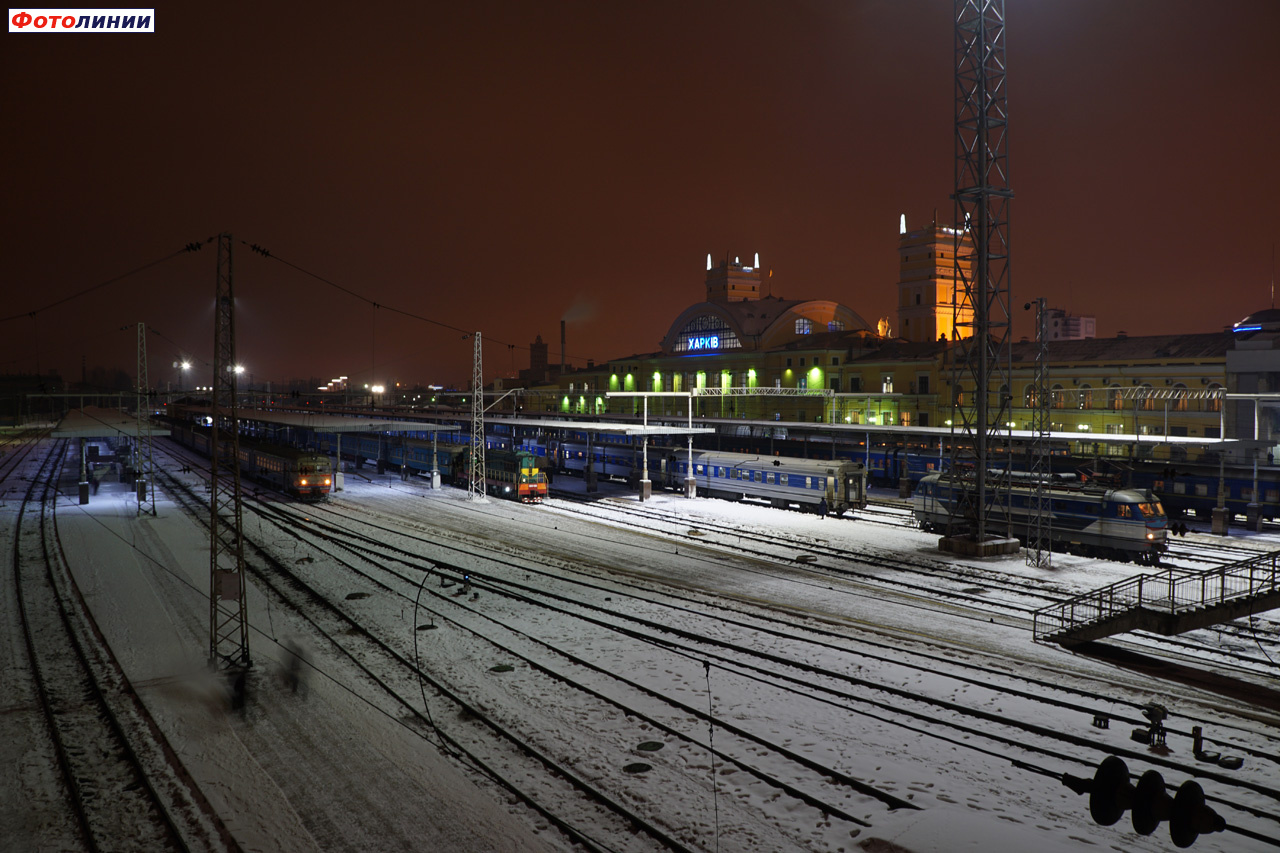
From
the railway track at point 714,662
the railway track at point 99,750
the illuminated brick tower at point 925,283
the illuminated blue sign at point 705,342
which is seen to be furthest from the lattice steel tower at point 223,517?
the illuminated brick tower at point 925,283

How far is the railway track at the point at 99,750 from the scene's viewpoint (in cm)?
1177

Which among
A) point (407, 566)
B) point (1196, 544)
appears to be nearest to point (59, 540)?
point (407, 566)

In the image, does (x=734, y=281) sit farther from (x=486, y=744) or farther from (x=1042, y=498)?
(x=486, y=744)

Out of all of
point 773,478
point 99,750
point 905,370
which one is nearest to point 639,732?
point 99,750

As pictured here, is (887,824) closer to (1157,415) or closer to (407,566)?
(407,566)

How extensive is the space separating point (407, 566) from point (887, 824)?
21454mm

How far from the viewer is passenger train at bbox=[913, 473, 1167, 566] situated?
93.4 ft

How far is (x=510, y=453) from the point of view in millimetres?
49312

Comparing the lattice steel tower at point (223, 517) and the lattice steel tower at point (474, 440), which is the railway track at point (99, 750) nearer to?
the lattice steel tower at point (223, 517)

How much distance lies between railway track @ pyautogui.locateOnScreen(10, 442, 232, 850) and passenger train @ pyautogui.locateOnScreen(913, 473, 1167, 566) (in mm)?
27585

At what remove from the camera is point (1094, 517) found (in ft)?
97.7

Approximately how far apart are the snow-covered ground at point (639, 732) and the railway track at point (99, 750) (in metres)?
0.32

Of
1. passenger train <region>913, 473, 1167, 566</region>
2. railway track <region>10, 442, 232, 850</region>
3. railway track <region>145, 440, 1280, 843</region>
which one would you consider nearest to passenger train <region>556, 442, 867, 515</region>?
passenger train <region>913, 473, 1167, 566</region>

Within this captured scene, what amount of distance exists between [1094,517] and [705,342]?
7838 cm
